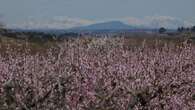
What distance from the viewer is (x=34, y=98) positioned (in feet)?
34.6

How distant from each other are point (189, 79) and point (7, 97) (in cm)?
447

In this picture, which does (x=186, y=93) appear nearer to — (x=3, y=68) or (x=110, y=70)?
(x=110, y=70)

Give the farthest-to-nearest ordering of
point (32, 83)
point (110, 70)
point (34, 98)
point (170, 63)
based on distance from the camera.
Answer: point (170, 63) < point (110, 70) < point (32, 83) < point (34, 98)

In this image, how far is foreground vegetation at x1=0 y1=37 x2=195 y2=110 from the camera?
34.2 ft

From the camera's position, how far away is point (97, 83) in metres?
11.3

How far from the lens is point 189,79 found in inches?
496

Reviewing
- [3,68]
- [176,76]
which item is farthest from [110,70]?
[3,68]

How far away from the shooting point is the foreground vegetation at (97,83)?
10.4 m

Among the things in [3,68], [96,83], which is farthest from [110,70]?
[3,68]

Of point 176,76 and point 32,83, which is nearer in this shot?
point 32,83

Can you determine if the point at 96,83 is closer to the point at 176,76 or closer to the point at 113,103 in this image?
the point at 113,103

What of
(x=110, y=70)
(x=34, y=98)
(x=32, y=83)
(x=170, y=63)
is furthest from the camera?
(x=170, y=63)

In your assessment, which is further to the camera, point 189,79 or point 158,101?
point 189,79

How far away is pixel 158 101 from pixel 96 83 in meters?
1.40
